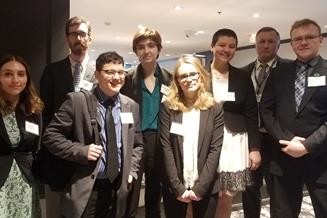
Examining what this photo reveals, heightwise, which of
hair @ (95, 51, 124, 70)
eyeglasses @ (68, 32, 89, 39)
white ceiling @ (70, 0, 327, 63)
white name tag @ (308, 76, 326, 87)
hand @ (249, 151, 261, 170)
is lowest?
hand @ (249, 151, 261, 170)

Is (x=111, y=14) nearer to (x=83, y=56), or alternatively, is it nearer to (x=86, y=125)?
(x=83, y=56)

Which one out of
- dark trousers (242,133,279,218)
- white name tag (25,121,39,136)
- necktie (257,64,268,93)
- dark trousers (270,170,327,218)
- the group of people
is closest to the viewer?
the group of people

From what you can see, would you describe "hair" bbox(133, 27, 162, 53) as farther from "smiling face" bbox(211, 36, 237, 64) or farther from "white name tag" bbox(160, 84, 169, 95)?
"smiling face" bbox(211, 36, 237, 64)

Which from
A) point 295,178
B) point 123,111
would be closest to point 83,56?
point 123,111

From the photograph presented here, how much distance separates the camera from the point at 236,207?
3.85m

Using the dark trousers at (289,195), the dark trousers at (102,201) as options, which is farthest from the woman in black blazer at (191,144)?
the dark trousers at (289,195)

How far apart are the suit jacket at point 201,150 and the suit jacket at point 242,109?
21cm

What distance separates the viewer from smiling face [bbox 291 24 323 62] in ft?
7.69

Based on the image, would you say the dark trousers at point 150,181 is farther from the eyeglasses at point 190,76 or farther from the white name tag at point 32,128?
the white name tag at point 32,128

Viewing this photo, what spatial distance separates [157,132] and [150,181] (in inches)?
15.6

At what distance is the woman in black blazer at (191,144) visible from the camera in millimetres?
2209

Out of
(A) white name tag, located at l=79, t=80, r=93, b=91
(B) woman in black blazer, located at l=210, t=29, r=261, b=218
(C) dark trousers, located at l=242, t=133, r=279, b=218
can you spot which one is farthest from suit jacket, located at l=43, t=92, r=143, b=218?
(C) dark trousers, located at l=242, t=133, r=279, b=218

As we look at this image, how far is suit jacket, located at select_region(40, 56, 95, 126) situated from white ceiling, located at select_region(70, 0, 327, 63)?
4891 mm

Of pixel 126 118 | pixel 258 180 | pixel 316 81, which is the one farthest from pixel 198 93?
pixel 258 180
